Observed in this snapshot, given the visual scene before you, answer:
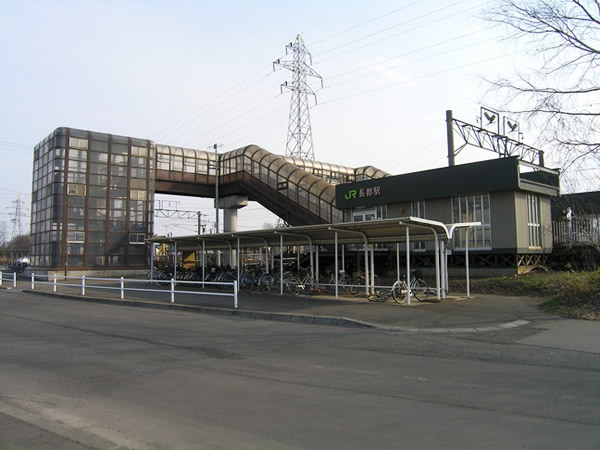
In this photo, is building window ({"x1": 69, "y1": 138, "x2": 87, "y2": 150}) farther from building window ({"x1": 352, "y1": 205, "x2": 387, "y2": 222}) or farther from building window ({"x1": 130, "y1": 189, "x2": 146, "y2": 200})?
building window ({"x1": 352, "y1": 205, "x2": 387, "y2": 222})

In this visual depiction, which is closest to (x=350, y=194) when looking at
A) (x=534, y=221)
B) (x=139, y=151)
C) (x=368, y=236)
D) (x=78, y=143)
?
(x=534, y=221)

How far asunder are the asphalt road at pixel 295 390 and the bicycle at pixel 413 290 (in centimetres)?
505

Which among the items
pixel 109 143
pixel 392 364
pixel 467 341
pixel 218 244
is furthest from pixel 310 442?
pixel 109 143

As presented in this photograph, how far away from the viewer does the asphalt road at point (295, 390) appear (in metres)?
4.36

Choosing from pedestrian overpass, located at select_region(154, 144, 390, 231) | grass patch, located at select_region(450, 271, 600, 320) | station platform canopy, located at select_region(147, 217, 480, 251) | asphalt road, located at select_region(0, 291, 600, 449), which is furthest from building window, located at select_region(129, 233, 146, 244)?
asphalt road, located at select_region(0, 291, 600, 449)

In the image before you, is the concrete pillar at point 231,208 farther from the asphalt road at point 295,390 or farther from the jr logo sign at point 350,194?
the asphalt road at point 295,390

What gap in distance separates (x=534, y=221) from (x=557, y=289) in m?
7.29

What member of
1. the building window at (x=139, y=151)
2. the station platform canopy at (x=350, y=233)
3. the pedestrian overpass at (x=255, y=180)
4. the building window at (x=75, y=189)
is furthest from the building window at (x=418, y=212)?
the building window at (x=75, y=189)

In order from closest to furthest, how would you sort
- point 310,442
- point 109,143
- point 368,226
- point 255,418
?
point 310,442, point 255,418, point 368,226, point 109,143

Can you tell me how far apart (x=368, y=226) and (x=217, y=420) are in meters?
11.5

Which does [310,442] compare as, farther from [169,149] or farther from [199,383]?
[169,149]

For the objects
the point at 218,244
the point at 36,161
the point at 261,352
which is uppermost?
the point at 36,161

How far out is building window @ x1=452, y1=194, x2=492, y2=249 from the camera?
22.1 metres

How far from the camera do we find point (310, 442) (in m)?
4.20
